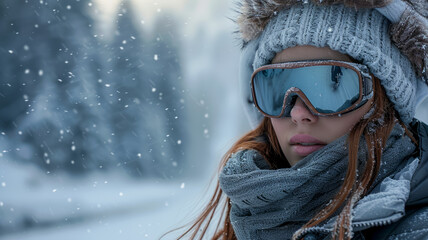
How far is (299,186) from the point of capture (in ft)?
4.71

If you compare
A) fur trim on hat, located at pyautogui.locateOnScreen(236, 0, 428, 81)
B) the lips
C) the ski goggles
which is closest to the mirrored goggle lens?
the ski goggles

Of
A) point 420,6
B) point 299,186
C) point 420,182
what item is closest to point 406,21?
point 420,6

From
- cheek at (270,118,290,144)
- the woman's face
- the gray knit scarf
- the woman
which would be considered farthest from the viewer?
cheek at (270,118,290,144)

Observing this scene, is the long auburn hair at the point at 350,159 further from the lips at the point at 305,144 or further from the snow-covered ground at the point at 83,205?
the snow-covered ground at the point at 83,205

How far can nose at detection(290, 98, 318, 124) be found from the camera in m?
1.56

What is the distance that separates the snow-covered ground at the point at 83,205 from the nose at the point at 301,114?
3532mm

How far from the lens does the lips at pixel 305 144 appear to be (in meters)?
1.56

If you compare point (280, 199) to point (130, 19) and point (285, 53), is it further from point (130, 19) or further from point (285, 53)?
point (130, 19)

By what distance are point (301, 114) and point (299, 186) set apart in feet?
0.89

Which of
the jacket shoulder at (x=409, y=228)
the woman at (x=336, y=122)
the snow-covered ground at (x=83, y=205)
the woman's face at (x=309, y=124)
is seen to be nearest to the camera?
the jacket shoulder at (x=409, y=228)

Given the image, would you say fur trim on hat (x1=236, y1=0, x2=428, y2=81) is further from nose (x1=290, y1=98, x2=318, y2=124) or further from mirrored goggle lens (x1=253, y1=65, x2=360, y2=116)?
nose (x1=290, y1=98, x2=318, y2=124)

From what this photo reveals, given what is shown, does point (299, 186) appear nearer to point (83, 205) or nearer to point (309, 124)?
point (309, 124)

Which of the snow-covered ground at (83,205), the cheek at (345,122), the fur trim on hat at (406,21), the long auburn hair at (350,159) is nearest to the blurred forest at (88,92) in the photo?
the snow-covered ground at (83,205)

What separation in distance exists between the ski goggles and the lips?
0.31ft
